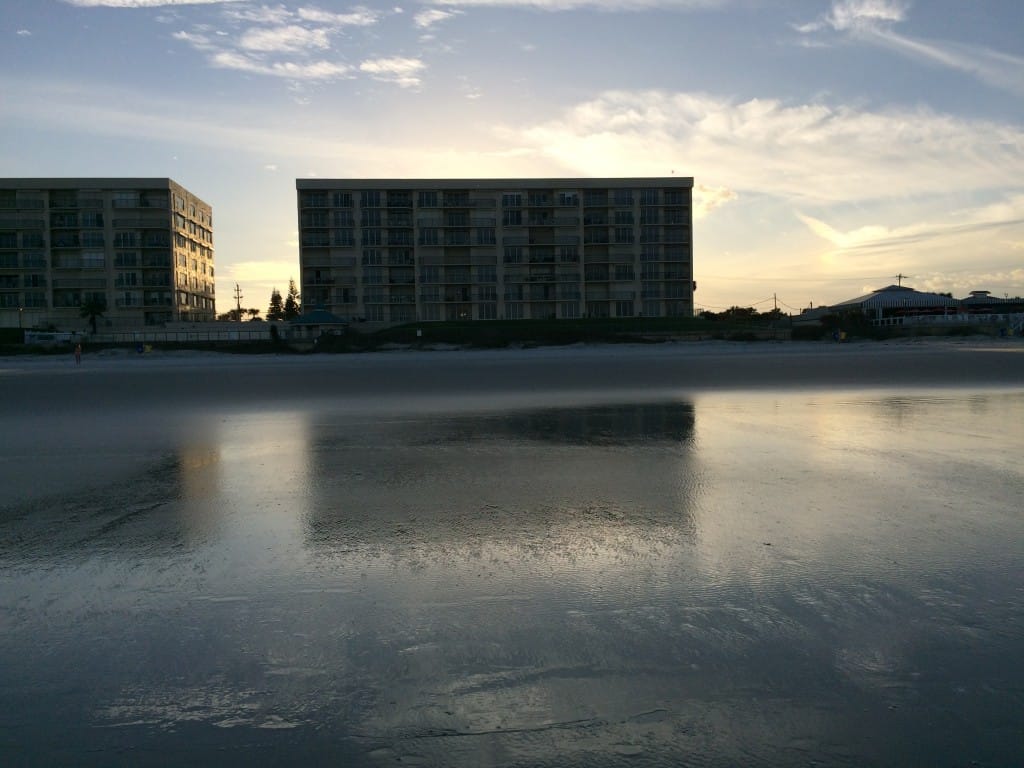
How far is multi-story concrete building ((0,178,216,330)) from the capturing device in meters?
91.6

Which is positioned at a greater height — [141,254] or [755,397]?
[141,254]

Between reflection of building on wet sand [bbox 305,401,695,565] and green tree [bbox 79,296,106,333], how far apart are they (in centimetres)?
8326

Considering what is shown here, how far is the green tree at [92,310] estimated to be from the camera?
8512cm

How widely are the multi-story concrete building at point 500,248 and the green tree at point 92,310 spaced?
79.3 feet

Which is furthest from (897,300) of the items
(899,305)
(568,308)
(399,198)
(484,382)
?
(484,382)

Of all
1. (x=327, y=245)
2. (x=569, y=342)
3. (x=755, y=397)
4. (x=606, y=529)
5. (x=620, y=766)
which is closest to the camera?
(x=620, y=766)

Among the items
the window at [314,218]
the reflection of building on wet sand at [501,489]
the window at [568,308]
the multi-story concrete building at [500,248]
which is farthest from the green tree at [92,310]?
the reflection of building on wet sand at [501,489]

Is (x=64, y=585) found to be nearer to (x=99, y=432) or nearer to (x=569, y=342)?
(x=99, y=432)

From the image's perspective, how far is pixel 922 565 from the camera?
5.82 metres

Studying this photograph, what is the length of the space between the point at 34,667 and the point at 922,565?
6.19 m

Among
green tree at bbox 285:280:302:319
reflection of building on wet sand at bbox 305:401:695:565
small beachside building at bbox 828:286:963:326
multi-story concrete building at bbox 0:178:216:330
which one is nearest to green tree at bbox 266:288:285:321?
green tree at bbox 285:280:302:319

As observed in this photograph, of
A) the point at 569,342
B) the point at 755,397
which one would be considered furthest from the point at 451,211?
the point at 755,397

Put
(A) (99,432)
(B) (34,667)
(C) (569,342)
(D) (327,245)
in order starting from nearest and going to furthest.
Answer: (B) (34,667) → (A) (99,432) → (C) (569,342) → (D) (327,245)

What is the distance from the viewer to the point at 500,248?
94.3m
